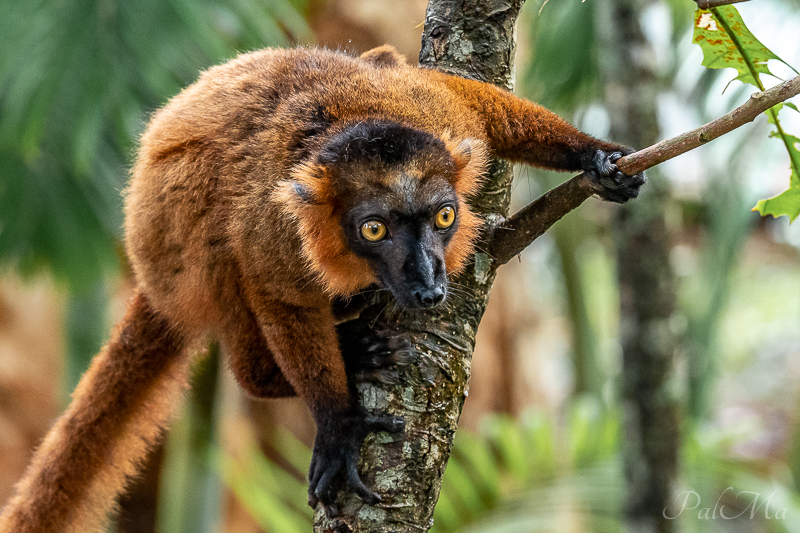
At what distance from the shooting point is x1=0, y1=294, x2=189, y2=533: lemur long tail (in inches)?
130

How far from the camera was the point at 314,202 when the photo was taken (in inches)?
105

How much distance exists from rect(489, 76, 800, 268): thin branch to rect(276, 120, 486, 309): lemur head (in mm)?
197

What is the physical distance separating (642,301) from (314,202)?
9.92 ft

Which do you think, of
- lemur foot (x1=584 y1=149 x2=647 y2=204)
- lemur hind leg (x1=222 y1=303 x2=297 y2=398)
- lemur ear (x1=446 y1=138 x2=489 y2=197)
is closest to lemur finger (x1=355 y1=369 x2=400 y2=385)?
lemur hind leg (x1=222 y1=303 x2=297 y2=398)

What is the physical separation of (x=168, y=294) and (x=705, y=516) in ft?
15.6

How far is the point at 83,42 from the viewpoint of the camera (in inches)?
181

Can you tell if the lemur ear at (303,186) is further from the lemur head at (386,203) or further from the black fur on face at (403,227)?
the black fur on face at (403,227)

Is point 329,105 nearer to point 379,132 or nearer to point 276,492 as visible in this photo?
point 379,132

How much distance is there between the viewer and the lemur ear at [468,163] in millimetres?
2662

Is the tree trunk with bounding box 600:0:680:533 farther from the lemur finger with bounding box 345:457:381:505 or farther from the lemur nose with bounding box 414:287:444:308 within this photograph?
the lemur finger with bounding box 345:457:381:505

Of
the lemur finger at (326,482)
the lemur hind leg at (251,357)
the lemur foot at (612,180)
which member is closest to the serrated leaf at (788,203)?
the lemur foot at (612,180)
